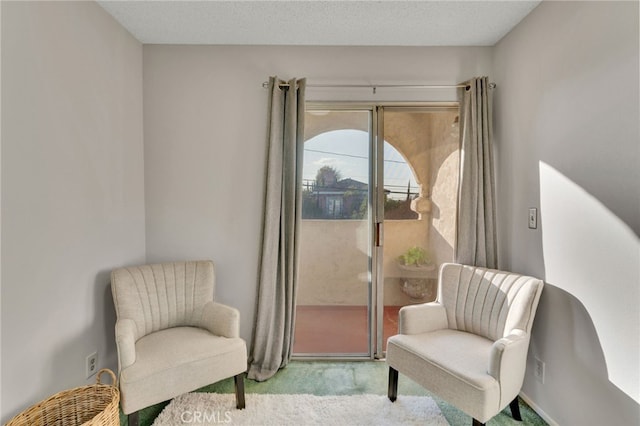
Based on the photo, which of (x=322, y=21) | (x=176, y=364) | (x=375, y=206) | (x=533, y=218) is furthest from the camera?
(x=375, y=206)

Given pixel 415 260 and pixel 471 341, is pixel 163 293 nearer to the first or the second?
pixel 415 260

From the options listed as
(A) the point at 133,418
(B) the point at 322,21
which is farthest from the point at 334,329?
(B) the point at 322,21

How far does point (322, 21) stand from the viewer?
2158mm

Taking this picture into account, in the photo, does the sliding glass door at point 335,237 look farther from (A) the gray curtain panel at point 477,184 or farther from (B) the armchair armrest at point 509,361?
(B) the armchair armrest at point 509,361

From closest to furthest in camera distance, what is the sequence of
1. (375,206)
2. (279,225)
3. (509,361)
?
(509,361) < (279,225) < (375,206)

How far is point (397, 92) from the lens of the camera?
8.26 ft

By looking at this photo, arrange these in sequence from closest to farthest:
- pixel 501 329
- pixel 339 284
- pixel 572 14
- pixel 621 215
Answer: pixel 621 215
pixel 572 14
pixel 501 329
pixel 339 284

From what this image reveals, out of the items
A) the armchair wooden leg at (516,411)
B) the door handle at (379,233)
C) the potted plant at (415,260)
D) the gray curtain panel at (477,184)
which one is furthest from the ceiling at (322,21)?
the armchair wooden leg at (516,411)

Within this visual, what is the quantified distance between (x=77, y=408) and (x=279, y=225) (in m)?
1.54

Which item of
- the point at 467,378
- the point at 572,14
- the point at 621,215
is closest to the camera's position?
the point at 621,215

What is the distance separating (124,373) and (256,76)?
7.15 ft

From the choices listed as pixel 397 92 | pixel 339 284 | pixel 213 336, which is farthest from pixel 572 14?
pixel 213 336

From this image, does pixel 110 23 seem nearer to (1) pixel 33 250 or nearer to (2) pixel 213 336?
(1) pixel 33 250

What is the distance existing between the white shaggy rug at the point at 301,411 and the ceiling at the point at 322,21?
2.54 metres
